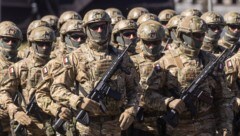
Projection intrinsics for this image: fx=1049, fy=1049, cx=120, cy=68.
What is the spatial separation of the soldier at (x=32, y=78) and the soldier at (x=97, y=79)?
6.08 feet

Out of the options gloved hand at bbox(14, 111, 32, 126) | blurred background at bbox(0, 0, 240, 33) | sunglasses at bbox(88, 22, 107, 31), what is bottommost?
blurred background at bbox(0, 0, 240, 33)

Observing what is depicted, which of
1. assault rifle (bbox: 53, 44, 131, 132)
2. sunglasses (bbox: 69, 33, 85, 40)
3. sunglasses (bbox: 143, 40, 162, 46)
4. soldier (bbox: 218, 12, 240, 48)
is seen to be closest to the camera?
assault rifle (bbox: 53, 44, 131, 132)

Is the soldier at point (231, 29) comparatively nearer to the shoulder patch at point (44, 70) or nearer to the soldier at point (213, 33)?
the soldier at point (213, 33)

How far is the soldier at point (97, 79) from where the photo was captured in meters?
12.6

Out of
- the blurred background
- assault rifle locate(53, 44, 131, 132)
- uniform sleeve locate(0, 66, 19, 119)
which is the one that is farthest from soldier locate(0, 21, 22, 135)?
the blurred background

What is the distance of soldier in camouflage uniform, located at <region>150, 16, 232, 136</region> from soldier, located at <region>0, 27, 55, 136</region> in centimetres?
221

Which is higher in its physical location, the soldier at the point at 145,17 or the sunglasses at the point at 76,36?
the sunglasses at the point at 76,36

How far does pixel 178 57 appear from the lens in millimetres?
13281

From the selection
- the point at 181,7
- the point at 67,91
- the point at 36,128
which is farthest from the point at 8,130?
the point at 181,7

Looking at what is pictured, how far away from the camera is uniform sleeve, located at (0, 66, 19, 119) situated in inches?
559

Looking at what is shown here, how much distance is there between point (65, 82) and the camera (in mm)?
12633

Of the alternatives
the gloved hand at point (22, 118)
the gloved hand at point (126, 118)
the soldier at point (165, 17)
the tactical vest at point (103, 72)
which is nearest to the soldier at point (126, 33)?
the gloved hand at point (22, 118)

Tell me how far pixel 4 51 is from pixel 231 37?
151 inches

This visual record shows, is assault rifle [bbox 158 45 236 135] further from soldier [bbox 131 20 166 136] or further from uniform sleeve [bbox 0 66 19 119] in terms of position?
uniform sleeve [bbox 0 66 19 119]
